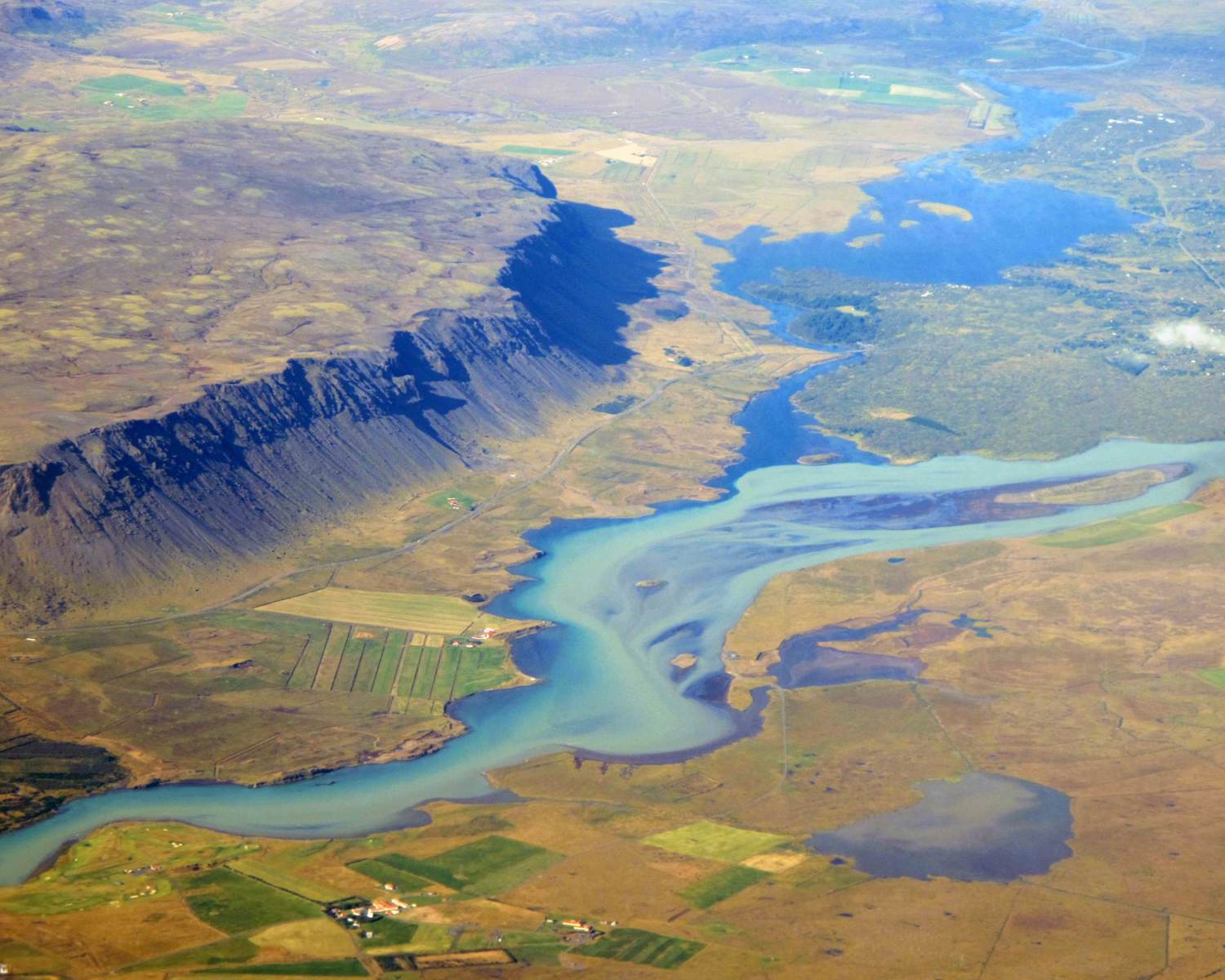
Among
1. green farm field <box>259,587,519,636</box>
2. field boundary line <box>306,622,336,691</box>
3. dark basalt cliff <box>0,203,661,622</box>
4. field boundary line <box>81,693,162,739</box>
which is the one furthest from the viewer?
green farm field <box>259,587,519,636</box>

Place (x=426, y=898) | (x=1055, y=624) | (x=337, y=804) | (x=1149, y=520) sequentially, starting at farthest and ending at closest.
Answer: (x=1149, y=520), (x=1055, y=624), (x=337, y=804), (x=426, y=898)

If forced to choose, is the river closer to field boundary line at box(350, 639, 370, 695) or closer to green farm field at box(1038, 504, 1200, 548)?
green farm field at box(1038, 504, 1200, 548)

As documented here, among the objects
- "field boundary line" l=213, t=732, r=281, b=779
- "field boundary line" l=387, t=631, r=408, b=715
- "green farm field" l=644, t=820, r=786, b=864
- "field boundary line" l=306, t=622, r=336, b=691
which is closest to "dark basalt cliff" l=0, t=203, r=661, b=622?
"field boundary line" l=306, t=622, r=336, b=691

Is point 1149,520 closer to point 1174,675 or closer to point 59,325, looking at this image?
point 1174,675

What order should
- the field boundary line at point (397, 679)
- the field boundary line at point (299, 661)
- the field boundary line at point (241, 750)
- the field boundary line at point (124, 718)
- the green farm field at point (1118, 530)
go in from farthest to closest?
the green farm field at point (1118, 530)
the field boundary line at point (299, 661)
the field boundary line at point (397, 679)
the field boundary line at point (124, 718)
the field boundary line at point (241, 750)

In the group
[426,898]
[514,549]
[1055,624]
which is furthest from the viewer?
[514,549]

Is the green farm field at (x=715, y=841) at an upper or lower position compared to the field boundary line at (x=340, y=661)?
lower

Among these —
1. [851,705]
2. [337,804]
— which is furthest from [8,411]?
[851,705]

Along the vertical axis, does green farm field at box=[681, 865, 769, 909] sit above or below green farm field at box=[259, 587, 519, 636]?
below

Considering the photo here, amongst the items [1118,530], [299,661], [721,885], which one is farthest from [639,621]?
[1118,530]

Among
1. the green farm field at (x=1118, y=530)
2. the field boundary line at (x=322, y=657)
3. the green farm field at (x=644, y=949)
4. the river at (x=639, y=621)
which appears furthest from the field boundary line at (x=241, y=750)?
the green farm field at (x=1118, y=530)

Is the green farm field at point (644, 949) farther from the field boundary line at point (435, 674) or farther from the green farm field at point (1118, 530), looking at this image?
the green farm field at point (1118, 530)
